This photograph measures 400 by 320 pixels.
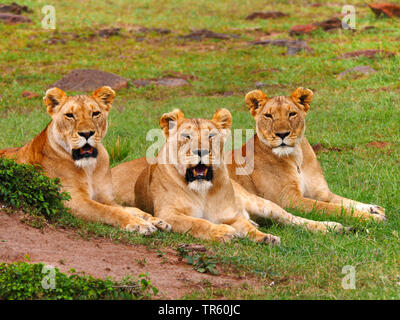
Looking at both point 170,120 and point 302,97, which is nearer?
point 170,120

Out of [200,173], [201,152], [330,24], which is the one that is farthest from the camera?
[330,24]

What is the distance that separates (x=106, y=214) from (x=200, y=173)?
34.5 inches

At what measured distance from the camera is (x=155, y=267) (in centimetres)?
500

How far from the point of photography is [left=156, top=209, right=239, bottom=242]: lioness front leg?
577 cm

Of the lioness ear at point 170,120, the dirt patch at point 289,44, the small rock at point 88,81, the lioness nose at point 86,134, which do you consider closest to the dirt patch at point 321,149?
the lioness ear at point 170,120

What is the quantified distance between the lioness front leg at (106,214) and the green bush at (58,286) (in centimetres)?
140

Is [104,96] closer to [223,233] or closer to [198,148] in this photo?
[198,148]

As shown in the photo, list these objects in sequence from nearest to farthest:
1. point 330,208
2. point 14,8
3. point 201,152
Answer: point 201,152 < point 330,208 < point 14,8

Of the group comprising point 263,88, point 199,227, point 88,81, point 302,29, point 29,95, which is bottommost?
point 199,227

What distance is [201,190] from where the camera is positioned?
605 centimetres

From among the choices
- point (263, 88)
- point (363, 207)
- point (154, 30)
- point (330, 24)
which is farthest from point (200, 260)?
point (154, 30)

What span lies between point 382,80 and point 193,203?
778 cm

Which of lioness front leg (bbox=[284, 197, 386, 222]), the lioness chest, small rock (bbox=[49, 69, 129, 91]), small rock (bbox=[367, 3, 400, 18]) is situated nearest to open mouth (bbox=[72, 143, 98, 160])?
the lioness chest

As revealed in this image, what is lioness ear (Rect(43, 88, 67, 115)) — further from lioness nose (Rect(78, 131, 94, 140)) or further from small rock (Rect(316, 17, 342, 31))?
small rock (Rect(316, 17, 342, 31))
